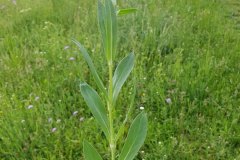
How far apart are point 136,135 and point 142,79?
153 centimetres

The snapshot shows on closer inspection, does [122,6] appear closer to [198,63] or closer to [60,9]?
[60,9]

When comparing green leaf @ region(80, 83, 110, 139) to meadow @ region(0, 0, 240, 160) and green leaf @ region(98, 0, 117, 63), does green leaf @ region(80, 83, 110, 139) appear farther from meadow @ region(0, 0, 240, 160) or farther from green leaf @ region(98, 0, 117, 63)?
meadow @ region(0, 0, 240, 160)

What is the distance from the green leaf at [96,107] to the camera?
34.9 inches

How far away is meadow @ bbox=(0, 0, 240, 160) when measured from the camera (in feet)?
6.62

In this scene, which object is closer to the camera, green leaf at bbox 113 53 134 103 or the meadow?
green leaf at bbox 113 53 134 103

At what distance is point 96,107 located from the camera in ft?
2.96

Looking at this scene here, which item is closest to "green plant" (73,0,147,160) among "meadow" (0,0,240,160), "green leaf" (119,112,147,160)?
"green leaf" (119,112,147,160)

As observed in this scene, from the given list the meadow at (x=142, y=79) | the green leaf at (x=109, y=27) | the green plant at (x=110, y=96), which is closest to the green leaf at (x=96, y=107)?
the green plant at (x=110, y=96)

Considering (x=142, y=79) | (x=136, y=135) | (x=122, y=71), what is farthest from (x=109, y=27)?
(x=142, y=79)

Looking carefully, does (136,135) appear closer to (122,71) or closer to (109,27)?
(122,71)

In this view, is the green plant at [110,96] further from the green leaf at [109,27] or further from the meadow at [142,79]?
the meadow at [142,79]

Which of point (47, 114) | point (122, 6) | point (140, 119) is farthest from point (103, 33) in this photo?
point (122, 6)

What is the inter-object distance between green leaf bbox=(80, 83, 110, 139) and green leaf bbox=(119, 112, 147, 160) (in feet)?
0.21

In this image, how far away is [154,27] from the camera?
3.02m
